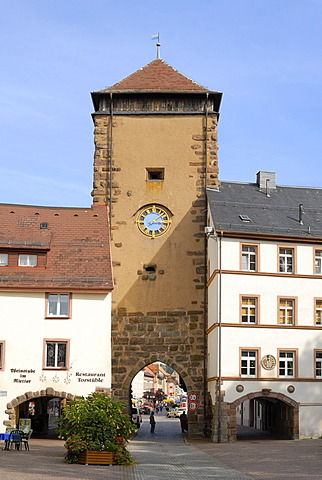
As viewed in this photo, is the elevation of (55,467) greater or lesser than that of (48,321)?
lesser

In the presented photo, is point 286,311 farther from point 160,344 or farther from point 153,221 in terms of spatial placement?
point 153,221

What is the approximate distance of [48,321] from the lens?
3391cm

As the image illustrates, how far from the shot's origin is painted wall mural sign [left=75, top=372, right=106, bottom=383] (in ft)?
110

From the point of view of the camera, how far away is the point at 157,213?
39625 mm

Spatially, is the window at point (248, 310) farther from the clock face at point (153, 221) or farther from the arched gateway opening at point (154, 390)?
the arched gateway opening at point (154, 390)

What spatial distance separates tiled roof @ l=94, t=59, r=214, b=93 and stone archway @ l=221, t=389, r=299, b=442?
15775 millimetres

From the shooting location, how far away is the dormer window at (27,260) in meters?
35.4

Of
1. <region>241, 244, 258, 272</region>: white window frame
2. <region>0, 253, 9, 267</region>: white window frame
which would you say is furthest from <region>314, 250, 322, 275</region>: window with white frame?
<region>0, 253, 9, 267</region>: white window frame

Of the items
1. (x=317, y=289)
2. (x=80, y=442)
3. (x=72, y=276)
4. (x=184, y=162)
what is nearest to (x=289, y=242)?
(x=317, y=289)

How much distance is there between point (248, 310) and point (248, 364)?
2411mm

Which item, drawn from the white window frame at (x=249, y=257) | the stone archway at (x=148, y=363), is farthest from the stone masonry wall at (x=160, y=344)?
the white window frame at (x=249, y=257)

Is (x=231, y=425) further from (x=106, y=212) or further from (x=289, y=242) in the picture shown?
(x=106, y=212)

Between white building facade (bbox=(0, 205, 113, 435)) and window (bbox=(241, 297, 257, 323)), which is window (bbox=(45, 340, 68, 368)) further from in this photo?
window (bbox=(241, 297, 257, 323))

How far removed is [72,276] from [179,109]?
11.5 m
